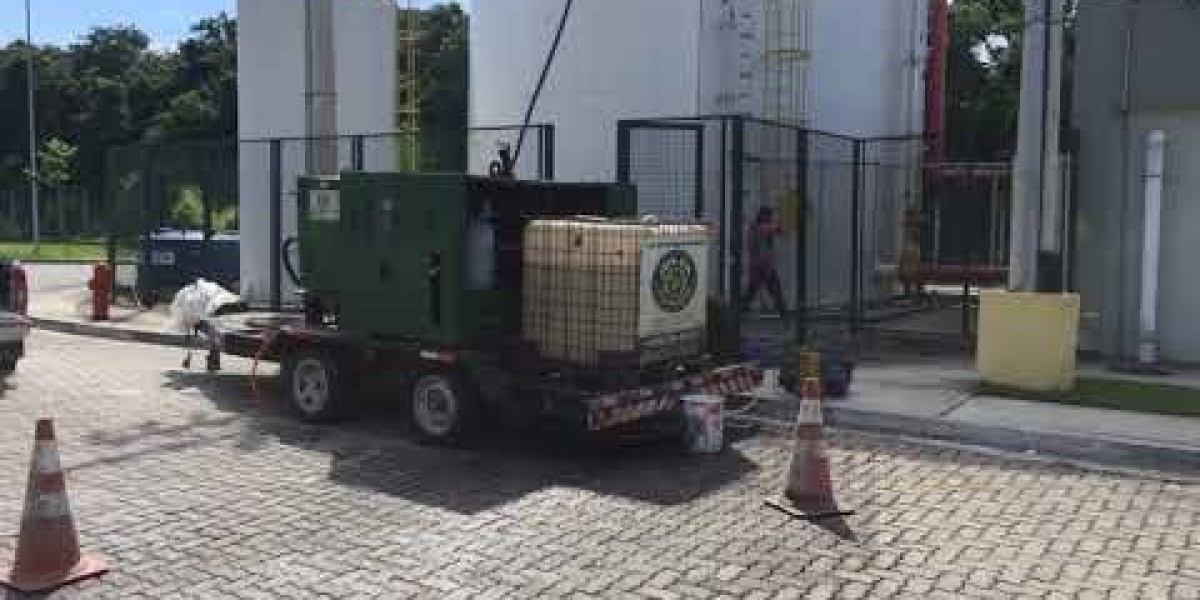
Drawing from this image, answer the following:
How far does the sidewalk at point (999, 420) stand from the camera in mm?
9281

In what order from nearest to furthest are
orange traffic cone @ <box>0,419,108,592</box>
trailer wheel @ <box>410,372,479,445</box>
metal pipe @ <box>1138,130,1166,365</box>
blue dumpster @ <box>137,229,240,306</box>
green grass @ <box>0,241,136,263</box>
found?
orange traffic cone @ <box>0,419,108,592</box> → trailer wheel @ <box>410,372,479,445</box> → metal pipe @ <box>1138,130,1166,365</box> → blue dumpster @ <box>137,229,240,306</box> → green grass @ <box>0,241,136,263</box>

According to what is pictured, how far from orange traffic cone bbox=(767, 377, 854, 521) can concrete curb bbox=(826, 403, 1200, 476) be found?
2668 mm

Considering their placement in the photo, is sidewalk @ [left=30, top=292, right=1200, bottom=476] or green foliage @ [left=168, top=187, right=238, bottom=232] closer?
sidewalk @ [left=30, top=292, right=1200, bottom=476]

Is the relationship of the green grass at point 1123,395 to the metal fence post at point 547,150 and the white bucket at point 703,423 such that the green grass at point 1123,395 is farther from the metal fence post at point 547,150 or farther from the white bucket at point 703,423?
the metal fence post at point 547,150

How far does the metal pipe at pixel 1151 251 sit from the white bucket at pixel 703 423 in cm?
591

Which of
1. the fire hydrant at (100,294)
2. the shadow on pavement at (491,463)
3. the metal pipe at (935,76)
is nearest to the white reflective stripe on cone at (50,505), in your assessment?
the shadow on pavement at (491,463)

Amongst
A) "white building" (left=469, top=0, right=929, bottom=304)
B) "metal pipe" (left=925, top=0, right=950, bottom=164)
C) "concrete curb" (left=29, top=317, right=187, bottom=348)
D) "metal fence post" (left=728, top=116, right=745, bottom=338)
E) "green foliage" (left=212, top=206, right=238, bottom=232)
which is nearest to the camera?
"metal fence post" (left=728, top=116, right=745, bottom=338)

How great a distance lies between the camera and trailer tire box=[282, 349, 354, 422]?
1016 cm

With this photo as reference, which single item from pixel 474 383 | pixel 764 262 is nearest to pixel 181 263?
pixel 764 262

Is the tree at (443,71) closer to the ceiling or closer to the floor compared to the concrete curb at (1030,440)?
closer to the ceiling

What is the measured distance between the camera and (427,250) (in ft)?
30.5

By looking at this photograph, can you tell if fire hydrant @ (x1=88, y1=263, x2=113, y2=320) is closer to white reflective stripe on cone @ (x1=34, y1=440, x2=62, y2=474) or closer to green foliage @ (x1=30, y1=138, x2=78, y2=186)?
white reflective stripe on cone @ (x1=34, y1=440, x2=62, y2=474)

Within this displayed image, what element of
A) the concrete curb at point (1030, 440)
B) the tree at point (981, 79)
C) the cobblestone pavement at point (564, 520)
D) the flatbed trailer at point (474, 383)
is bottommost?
the cobblestone pavement at point (564, 520)

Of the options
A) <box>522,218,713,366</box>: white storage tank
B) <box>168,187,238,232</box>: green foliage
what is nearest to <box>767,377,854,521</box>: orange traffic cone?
<box>522,218,713,366</box>: white storage tank
